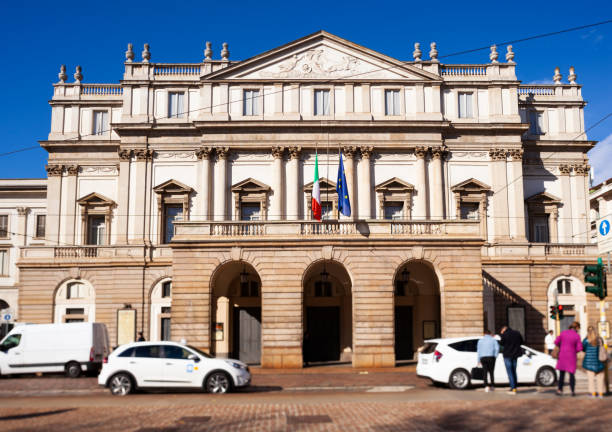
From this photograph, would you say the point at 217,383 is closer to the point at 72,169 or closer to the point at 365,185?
the point at 365,185

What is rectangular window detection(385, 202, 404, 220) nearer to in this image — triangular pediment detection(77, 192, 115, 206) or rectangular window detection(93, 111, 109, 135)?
triangular pediment detection(77, 192, 115, 206)

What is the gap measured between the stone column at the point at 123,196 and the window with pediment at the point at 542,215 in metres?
25.5

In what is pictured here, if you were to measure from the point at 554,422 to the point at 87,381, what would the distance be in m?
17.7

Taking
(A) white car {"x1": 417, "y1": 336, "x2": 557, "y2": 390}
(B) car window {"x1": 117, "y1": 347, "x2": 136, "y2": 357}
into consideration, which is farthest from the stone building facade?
(B) car window {"x1": 117, "y1": 347, "x2": 136, "y2": 357}

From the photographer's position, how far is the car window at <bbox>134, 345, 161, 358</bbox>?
63.7 feet

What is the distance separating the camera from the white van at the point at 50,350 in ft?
86.0

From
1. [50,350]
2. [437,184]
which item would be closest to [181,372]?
[50,350]

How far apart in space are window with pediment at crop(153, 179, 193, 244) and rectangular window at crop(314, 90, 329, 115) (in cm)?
944

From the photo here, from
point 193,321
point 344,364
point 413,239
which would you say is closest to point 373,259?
point 413,239

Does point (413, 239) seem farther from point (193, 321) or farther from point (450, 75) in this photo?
point (450, 75)

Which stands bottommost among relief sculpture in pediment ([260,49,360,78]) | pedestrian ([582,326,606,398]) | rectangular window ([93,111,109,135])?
pedestrian ([582,326,606,398])

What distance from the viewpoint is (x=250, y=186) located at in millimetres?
39062

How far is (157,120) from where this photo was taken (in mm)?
40469

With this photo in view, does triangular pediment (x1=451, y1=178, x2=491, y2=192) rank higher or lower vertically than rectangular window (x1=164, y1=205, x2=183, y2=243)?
higher
